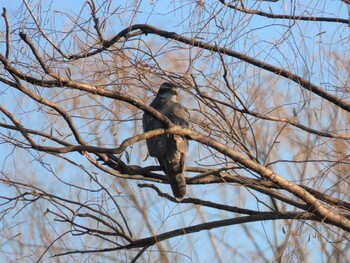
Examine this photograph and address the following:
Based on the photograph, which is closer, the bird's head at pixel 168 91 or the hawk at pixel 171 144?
the bird's head at pixel 168 91

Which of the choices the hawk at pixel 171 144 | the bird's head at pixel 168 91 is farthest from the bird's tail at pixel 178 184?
the bird's head at pixel 168 91

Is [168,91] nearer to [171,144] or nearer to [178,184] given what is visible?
[171,144]

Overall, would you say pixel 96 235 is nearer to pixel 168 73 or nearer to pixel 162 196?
pixel 162 196

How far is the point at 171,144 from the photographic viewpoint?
5480mm

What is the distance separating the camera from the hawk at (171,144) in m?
5.21

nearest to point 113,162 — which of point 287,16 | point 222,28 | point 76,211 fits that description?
point 76,211

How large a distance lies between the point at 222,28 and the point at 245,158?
77cm

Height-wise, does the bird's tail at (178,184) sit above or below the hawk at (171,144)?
below

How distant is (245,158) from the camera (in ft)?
13.9

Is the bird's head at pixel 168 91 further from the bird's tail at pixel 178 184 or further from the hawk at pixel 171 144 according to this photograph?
the bird's tail at pixel 178 184

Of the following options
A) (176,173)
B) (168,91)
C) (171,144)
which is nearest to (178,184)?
(176,173)

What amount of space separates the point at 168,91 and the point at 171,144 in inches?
17.1

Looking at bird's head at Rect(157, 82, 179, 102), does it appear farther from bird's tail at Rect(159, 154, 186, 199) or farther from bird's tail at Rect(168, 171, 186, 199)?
bird's tail at Rect(168, 171, 186, 199)

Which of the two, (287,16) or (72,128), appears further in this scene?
(287,16)
